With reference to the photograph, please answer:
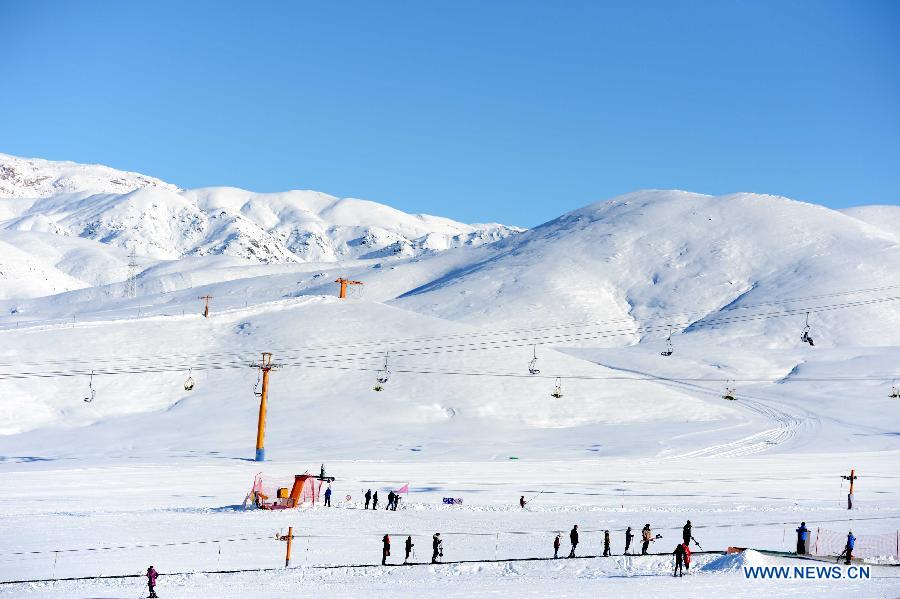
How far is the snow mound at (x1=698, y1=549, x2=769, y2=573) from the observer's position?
32.2m

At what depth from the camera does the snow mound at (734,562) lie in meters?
32.2

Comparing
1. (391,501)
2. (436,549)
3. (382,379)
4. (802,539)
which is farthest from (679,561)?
(382,379)

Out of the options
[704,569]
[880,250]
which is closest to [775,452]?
[704,569]

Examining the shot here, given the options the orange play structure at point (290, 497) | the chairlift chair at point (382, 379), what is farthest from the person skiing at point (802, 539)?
the chairlift chair at point (382, 379)

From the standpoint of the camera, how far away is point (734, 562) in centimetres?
3266

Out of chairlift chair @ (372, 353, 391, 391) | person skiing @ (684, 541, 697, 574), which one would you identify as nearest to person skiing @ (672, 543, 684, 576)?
person skiing @ (684, 541, 697, 574)

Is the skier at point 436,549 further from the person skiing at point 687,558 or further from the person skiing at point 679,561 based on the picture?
the person skiing at point 687,558

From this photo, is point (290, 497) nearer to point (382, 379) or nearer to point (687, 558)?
point (687, 558)

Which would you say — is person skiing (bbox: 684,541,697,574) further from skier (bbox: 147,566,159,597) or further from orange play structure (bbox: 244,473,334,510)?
orange play structure (bbox: 244,473,334,510)

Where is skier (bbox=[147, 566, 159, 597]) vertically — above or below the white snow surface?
below

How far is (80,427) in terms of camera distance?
8938 cm

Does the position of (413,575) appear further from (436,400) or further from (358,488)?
(436,400)

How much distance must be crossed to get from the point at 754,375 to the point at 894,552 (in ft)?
309

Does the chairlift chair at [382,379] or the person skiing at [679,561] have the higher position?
the chairlift chair at [382,379]
